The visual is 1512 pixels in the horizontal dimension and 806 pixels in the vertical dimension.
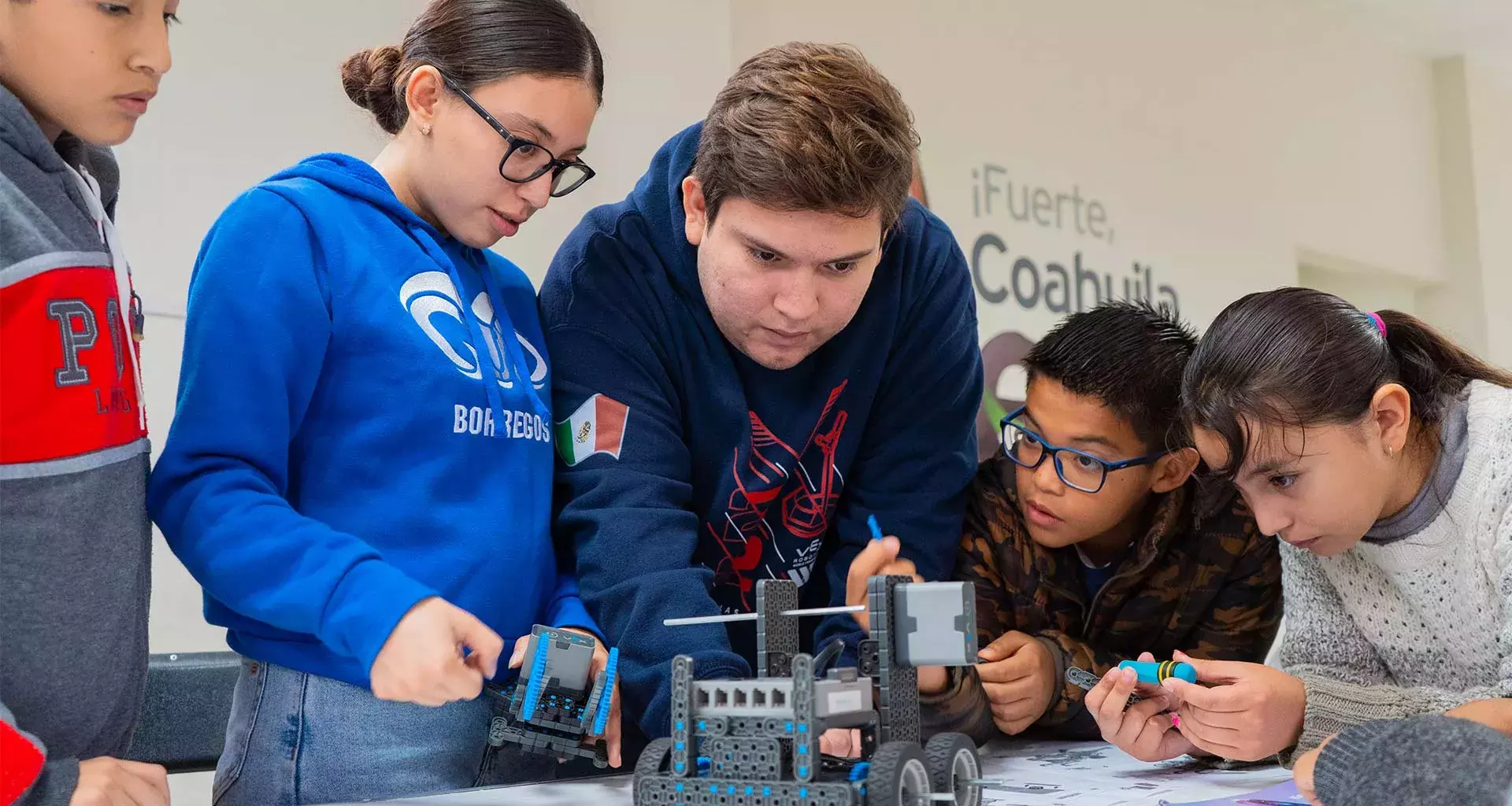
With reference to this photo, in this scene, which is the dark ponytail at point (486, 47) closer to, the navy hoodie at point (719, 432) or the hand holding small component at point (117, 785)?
the navy hoodie at point (719, 432)

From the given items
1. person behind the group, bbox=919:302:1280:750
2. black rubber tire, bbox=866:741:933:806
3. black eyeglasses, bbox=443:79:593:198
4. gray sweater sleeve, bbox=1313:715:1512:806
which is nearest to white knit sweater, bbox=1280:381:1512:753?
person behind the group, bbox=919:302:1280:750

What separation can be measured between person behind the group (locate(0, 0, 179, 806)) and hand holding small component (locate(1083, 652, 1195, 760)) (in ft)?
2.88

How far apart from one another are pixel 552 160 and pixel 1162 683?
830 millimetres

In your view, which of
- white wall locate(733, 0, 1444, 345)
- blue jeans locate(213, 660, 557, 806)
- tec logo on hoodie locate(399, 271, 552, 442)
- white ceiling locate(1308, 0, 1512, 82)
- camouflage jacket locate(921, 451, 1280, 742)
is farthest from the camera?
white ceiling locate(1308, 0, 1512, 82)

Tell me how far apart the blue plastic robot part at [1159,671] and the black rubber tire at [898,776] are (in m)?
0.46

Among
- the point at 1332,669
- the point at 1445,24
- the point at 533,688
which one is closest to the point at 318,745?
the point at 533,688

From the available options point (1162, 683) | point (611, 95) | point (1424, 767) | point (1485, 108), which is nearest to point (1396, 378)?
point (1162, 683)

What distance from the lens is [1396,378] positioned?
1.34 m

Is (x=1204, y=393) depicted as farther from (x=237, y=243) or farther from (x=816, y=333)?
(x=237, y=243)

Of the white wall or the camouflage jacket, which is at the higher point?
the white wall

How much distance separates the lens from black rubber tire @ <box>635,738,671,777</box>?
2.90 ft

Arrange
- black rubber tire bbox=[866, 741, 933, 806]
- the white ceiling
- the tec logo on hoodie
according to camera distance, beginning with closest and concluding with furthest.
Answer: black rubber tire bbox=[866, 741, 933, 806] < the tec logo on hoodie < the white ceiling

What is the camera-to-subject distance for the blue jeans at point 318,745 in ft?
3.54

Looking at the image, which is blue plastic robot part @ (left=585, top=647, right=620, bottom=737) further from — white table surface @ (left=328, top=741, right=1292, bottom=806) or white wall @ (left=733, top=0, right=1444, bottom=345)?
white wall @ (left=733, top=0, right=1444, bottom=345)
